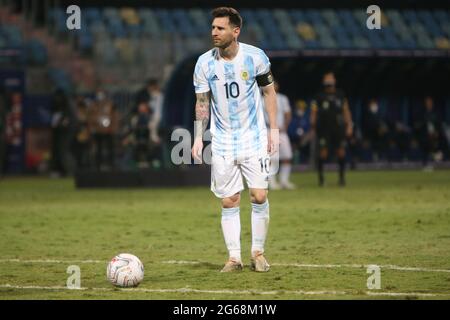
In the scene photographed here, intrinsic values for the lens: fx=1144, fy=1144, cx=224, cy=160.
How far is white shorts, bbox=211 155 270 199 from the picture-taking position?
10.3m

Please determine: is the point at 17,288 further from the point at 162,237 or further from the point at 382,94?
the point at 382,94

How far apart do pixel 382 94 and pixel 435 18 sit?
3301 millimetres

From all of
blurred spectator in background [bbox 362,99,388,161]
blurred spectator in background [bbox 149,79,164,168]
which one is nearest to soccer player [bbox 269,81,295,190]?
blurred spectator in background [bbox 149,79,164,168]

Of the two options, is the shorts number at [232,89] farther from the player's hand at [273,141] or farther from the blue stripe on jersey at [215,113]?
the player's hand at [273,141]

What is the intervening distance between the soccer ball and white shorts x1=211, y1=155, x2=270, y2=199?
1322mm

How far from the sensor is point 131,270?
9211mm

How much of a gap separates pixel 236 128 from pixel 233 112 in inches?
5.8

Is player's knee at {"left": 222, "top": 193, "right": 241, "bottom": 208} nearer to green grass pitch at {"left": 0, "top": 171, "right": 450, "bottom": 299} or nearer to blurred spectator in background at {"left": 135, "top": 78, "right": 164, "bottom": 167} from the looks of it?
green grass pitch at {"left": 0, "top": 171, "right": 450, "bottom": 299}

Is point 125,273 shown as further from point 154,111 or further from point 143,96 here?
point 143,96

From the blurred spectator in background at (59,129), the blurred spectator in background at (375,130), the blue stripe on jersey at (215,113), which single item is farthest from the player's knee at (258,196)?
the blurred spectator in background at (375,130)

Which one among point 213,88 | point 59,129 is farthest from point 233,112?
point 59,129

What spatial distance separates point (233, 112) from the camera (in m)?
10.2

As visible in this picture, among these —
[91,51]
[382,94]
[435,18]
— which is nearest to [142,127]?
[91,51]

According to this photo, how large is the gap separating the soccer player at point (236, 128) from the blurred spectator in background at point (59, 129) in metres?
16.4
